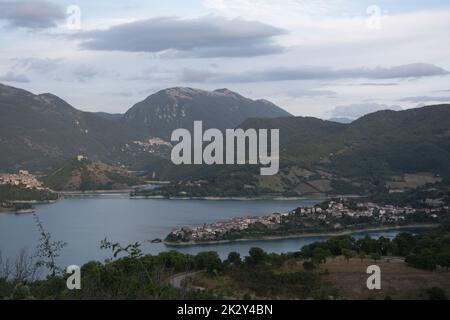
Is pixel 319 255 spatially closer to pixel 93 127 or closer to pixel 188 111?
pixel 93 127

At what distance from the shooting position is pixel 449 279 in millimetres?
9031

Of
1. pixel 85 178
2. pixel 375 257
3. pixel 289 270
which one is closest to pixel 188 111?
pixel 85 178

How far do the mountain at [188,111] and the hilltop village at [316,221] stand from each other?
214ft

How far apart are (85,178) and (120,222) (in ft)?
61.8

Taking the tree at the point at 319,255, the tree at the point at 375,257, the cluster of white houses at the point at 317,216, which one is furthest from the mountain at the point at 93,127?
the tree at the point at 375,257

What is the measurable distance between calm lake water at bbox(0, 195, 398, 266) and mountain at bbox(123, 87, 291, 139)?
57.3 meters

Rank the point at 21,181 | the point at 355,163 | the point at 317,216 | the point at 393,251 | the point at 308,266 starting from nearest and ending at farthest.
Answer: the point at 308,266
the point at 393,251
the point at 317,216
the point at 21,181
the point at 355,163

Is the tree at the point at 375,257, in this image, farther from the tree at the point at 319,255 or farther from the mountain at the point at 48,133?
the mountain at the point at 48,133

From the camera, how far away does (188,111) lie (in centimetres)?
10156

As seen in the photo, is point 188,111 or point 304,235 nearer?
point 304,235

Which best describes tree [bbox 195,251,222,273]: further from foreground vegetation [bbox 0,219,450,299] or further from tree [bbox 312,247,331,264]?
tree [bbox 312,247,331,264]

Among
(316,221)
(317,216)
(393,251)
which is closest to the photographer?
(393,251)
